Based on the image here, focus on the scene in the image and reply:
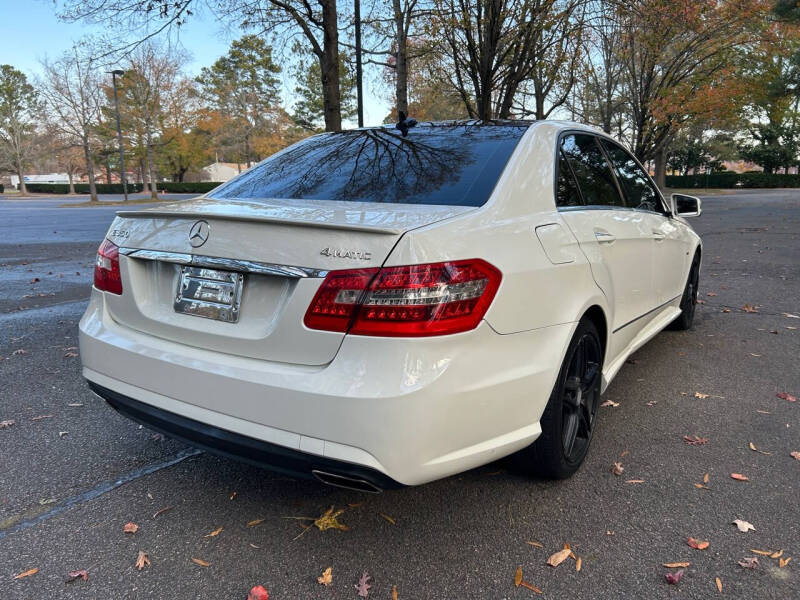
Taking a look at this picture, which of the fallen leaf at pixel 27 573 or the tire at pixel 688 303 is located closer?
the fallen leaf at pixel 27 573

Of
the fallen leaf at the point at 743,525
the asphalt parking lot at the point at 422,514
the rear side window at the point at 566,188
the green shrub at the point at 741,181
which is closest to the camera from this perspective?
the asphalt parking lot at the point at 422,514

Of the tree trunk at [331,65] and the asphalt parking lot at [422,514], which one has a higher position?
the tree trunk at [331,65]

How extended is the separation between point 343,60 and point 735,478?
1275 cm

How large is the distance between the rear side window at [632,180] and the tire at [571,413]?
1287 mm

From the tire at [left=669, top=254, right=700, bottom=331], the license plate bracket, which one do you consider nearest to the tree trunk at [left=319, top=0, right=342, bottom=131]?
the tire at [left=669, top=254, right=700, bottom=331]

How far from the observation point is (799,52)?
1065 inches

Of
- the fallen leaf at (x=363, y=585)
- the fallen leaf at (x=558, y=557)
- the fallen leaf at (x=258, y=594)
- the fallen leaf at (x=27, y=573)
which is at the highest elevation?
the fallen leaf at (x=27, y=573)

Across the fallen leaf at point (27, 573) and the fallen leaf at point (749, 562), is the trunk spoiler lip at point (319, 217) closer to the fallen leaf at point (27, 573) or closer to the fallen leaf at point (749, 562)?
the fallen leaf at point (27, 573)

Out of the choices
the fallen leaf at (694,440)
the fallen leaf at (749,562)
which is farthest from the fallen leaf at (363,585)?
the fallen leaf at (694,440)

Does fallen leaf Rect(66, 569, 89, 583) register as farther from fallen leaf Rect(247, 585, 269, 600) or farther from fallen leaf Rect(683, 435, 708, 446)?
fallen leaf Rect(683, 435, 708, 446)

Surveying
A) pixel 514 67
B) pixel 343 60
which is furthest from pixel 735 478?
pixel 343 60

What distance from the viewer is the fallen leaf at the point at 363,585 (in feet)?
6.29

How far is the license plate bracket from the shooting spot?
2.02 metres

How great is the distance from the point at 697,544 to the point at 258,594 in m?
1.59
